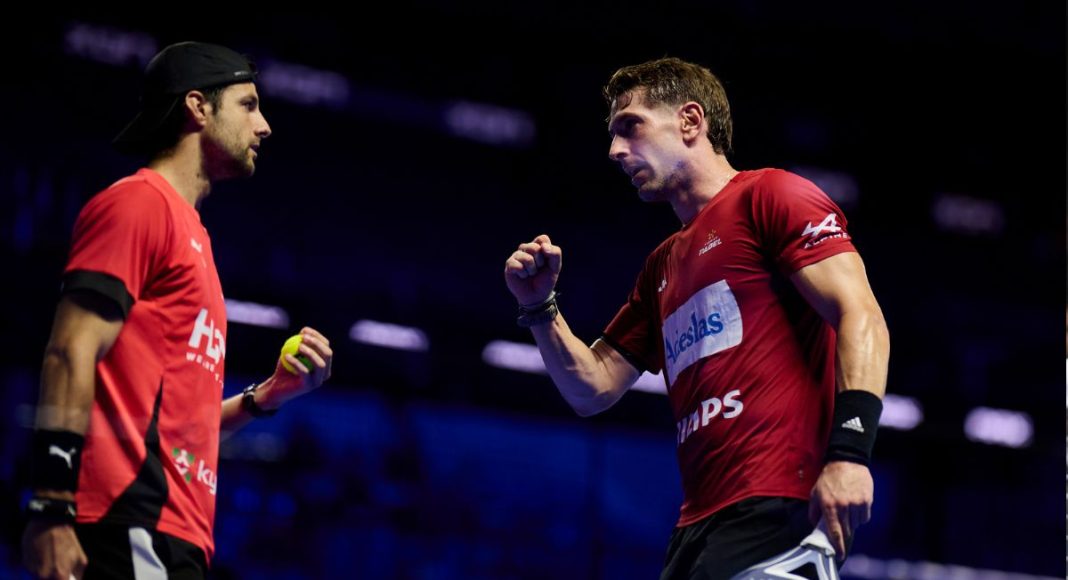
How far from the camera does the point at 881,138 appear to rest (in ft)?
32.3

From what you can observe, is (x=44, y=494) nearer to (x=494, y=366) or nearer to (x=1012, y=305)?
(x=494, y=366)

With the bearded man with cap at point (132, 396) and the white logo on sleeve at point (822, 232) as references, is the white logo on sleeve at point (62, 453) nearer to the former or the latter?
the bearded man with cap at point (132, 396)

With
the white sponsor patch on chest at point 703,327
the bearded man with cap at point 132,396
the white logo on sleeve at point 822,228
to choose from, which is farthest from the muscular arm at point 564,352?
the bearded man with cap at point 132,396

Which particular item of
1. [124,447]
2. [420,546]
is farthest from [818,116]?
[124,447]

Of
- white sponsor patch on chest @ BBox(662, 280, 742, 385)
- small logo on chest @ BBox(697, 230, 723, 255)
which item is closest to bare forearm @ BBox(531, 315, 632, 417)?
white sponsor patch on chest @ BBox(662, 280, 742, 385)

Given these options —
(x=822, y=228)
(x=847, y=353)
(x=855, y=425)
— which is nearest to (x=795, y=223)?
(x=822, y=228)

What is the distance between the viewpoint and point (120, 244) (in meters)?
2.61

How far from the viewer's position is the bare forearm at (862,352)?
2.55 metres

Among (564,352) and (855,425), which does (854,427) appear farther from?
(564,352)

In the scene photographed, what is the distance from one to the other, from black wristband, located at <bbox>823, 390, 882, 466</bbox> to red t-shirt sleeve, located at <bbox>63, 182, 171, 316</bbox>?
1574 mm

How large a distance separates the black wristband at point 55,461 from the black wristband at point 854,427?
1.60 m

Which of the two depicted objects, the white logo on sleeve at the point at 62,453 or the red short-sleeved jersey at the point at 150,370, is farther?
the red short-sleeved jersey at the point at 150,370

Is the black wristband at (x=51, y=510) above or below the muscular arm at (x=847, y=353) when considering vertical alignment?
below

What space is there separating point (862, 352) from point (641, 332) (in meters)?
1.02
